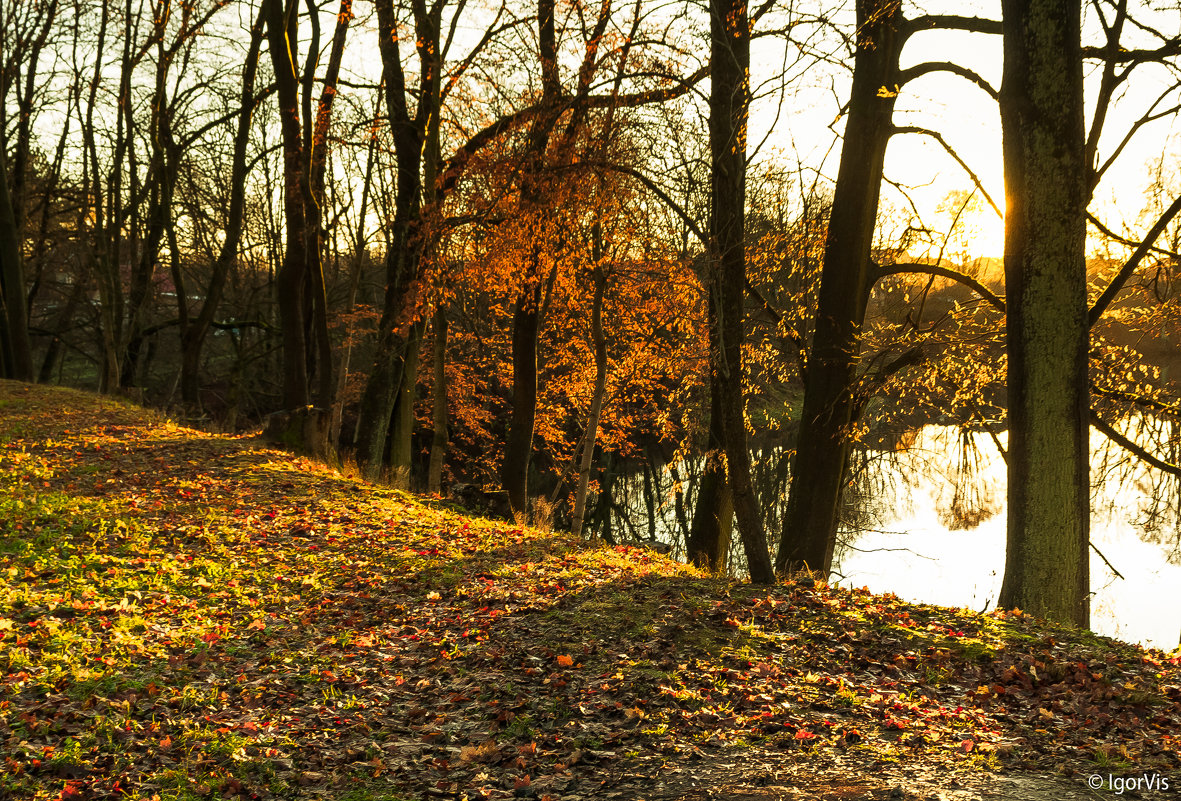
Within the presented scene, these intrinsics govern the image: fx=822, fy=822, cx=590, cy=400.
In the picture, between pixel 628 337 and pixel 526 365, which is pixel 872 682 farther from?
pixel 628 337

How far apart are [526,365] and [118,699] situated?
1081cm

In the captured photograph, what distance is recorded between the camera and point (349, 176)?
25.9m

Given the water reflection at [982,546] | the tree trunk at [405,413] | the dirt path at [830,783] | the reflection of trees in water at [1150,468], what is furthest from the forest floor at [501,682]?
the water reflection at [982,546]

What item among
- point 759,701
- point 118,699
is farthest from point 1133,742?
point 118,699

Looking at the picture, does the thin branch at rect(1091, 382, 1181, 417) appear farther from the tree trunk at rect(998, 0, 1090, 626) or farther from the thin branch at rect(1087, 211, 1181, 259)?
the tree trunk at rect(998, 0, 1090, 626)

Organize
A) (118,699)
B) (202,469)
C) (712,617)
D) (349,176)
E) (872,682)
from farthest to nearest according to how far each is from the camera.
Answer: (349,176) < (202,469) < (712,617) < (872,682) < (118,699)

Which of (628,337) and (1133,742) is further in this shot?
(628,337)

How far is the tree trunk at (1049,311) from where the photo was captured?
6.41 meters

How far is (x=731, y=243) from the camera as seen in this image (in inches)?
284

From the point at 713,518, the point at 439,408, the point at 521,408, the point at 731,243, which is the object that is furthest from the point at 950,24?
the point at 439,408

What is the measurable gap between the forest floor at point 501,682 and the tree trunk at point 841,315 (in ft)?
8.73

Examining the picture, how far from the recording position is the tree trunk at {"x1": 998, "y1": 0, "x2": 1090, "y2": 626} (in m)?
6.41

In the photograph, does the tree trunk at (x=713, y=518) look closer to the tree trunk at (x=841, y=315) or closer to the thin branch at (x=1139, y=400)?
the tree trunk at (x=841, y=315)

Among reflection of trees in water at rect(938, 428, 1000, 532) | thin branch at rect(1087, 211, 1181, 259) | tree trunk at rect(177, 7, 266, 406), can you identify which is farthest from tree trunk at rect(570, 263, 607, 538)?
reflection of trees in water at rect(938, 428, 1000, 532)
